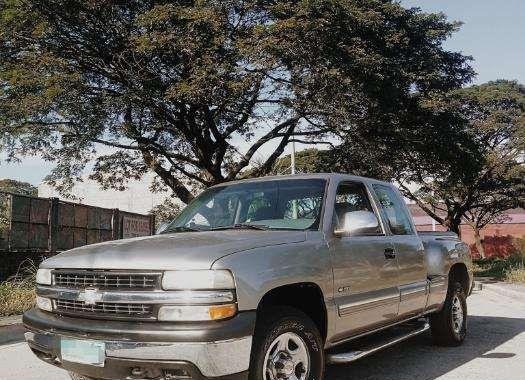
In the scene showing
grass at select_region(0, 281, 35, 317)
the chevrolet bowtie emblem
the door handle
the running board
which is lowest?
the running board

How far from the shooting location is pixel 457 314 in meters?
7.04

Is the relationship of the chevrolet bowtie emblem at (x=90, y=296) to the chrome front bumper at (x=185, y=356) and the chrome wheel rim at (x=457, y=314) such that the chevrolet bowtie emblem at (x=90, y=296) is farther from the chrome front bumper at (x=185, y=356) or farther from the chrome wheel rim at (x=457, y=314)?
the chrome wheel rim at (x=457, y=314)

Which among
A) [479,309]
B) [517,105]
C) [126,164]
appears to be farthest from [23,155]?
[517,105]

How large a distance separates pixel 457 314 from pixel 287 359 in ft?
12.0

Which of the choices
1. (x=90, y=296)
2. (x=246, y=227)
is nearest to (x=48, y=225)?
(x=246, y=227)

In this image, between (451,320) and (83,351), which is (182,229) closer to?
(83,351)

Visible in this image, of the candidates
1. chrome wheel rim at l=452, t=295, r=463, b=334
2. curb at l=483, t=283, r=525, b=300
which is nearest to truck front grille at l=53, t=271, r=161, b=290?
chrome wheel rim at l=452, t=295, r=463, b=334

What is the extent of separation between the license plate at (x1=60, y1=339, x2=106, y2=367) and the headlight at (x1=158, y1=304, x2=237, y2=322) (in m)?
0.47

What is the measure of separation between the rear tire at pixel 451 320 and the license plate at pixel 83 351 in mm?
4331

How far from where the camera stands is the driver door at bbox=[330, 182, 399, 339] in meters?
4.70

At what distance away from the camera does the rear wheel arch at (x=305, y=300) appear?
423 cm

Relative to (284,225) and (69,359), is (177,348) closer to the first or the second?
(69,359)

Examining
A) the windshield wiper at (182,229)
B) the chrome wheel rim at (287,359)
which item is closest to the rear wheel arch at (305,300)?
the chrome wheel rim at (287,359)

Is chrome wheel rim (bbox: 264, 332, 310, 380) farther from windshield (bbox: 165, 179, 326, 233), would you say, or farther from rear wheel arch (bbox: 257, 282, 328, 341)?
windshield (bbox: 165, 179, 326, 233)
